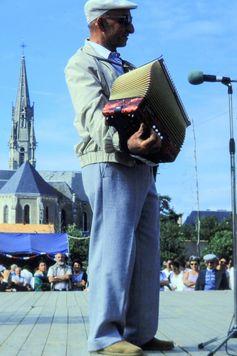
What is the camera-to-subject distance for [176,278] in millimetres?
17484

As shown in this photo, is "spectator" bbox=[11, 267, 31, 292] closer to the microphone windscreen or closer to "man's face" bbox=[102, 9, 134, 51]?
the microphone windscreen

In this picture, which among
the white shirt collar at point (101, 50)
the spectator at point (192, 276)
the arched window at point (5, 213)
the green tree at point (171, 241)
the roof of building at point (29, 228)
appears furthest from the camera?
the arched window at point (5, 213)

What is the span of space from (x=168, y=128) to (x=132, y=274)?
931 millimetres

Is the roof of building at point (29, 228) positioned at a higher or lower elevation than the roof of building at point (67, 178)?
lower

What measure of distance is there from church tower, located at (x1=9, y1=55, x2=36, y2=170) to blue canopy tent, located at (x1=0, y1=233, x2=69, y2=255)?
14546 centimetres

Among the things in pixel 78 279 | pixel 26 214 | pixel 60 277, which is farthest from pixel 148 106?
pixel 26 214

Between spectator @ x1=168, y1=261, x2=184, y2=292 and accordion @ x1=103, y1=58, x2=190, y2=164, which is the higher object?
accordion @ x1=103, y1=58, x2=190, y2=164

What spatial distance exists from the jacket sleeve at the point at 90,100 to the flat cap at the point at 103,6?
0.93 feet

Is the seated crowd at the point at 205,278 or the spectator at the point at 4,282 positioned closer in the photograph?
the seated crowd at the point at 205,278

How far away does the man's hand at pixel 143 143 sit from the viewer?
371 centimetres

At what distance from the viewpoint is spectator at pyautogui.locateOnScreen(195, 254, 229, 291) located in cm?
1462

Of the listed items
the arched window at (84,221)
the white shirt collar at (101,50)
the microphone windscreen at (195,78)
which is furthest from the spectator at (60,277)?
the arched window at (84,221)

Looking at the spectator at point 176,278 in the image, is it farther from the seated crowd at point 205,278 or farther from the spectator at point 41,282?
the spectator at point 41,282

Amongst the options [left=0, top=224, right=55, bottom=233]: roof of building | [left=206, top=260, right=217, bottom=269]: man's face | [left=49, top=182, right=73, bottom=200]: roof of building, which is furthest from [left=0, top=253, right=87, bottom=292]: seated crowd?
[left=49, top=182, right=73, bottom=200]: roof of building
